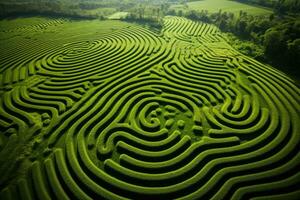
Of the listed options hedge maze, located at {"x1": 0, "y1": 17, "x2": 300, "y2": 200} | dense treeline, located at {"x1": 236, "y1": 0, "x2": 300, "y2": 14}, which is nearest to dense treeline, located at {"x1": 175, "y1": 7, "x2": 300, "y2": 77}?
hedge maze, located at {"x1": 0, "y1": 17, "x2": 300, "y2": 200}

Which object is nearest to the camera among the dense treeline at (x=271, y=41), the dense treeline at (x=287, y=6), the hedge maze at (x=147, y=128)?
the hedge maze at (x=147, y=128)

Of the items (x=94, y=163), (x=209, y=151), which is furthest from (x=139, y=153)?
(x=209, y=151)

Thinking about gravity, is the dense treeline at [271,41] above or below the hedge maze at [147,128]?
above

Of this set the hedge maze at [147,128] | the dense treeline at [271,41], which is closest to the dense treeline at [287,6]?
the dense treeline at [271,41]

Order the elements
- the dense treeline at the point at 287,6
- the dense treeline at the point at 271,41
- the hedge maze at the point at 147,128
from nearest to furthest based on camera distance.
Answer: the hedge maze at the point at 147,128
the dense treeline at the point at 271,41
the dense treeline at the point at 287,6

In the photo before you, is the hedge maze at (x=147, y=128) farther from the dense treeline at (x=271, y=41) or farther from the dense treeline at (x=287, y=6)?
the dense treeline at (x=287, y=6)

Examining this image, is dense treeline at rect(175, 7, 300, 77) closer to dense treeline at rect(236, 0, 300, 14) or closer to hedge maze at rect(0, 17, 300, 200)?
hedge maze at rect(0, 17, 300, 200)

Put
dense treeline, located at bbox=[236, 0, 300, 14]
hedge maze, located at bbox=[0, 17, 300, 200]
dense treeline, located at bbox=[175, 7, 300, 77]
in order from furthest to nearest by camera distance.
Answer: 1. dense treeline, located at bbox=[236, 0, 300, 14]
2. dense treeline, located at bbox=[175, 7, 300, 77]
3. hedge maze, located at bbox=[0, 17, 300, 200]

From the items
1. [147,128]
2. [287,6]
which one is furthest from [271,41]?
[287,6]
